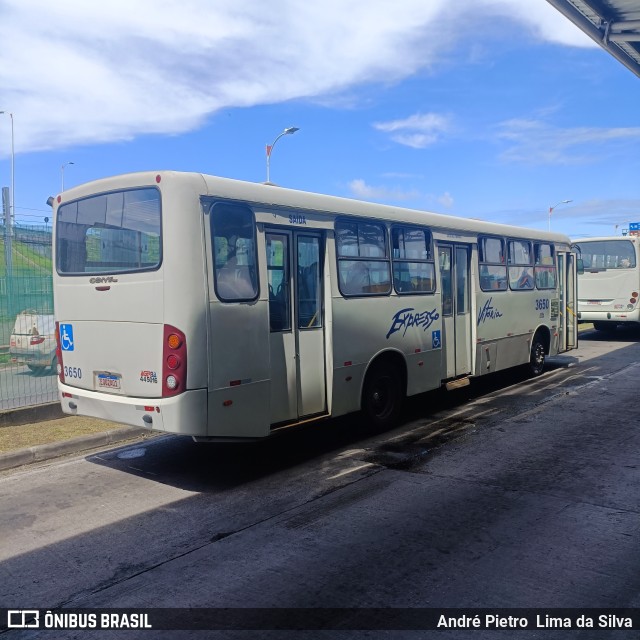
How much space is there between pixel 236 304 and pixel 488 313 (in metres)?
5.94

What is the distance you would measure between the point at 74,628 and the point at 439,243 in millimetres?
7407

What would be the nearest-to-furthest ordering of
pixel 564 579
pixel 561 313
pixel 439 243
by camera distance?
pixel 564 579, pixel 439 243, pixel 561 313

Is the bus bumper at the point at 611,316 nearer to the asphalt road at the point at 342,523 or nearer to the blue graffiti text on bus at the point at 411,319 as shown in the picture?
the asphalt road at the point at 342,523

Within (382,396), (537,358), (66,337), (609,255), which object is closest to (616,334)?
(609,255)

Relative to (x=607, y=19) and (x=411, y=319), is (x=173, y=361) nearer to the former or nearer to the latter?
(x=411, y=319)

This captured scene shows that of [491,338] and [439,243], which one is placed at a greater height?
[439,243]

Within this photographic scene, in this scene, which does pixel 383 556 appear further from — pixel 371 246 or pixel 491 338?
pixel 491 338

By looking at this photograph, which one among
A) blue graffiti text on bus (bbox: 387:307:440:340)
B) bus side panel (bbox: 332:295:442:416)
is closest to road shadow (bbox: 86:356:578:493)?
bus side panel (bbox: 332:295:442:416)

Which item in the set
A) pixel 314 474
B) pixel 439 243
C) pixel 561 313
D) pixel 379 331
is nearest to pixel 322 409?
pixel 314 474

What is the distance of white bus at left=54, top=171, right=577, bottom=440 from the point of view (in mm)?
5988

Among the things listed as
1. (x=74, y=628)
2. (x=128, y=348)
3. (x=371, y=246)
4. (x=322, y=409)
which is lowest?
(x=74, y=628)

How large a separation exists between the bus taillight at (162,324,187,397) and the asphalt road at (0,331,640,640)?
113 centimetres

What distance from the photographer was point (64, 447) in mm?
7852

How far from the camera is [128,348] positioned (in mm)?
6359
